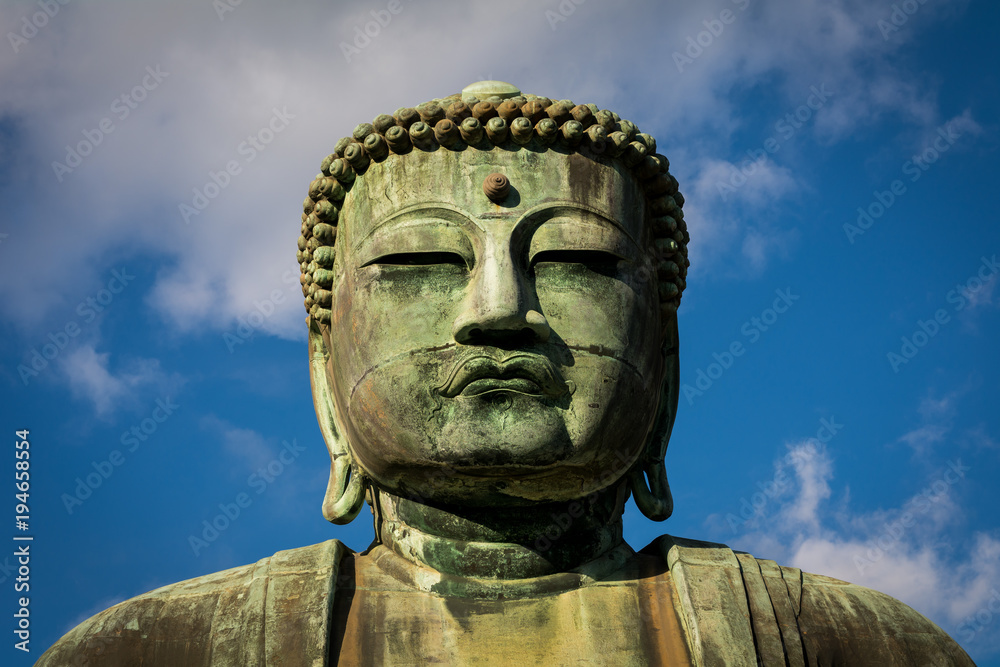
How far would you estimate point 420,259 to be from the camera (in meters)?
8.21

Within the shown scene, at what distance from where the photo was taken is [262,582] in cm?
788

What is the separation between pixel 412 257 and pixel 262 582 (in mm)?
2156

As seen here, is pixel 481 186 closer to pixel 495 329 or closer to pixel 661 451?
pixel 495 329

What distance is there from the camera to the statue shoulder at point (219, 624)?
296 inches

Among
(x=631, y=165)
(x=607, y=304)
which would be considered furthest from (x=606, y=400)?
(x=631, y=165)

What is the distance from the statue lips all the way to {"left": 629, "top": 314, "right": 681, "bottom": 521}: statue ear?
1.44 metres

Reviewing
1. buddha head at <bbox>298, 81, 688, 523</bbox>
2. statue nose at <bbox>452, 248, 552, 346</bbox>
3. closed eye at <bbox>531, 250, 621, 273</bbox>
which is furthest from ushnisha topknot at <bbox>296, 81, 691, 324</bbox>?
statue nose at <bbox>452, 248, 552, 346</bbox>

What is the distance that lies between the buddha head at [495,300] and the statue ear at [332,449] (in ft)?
0.05

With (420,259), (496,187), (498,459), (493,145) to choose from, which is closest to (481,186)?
(496,187)

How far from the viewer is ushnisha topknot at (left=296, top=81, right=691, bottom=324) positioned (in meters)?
8.52

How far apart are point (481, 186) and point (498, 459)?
177 centimetres

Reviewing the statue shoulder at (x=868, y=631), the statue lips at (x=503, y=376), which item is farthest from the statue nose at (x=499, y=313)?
the statue shoulder at (x=868, y=631)

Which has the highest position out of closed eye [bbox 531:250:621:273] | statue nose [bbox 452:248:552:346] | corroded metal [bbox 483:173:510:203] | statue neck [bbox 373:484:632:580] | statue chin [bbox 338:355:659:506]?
corroded metal [bbox 483:173:510:203]

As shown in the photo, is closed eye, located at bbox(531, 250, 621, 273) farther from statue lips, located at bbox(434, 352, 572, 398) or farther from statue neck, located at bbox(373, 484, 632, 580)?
statue neck, located at bbox(373, 484, 632, 580)
